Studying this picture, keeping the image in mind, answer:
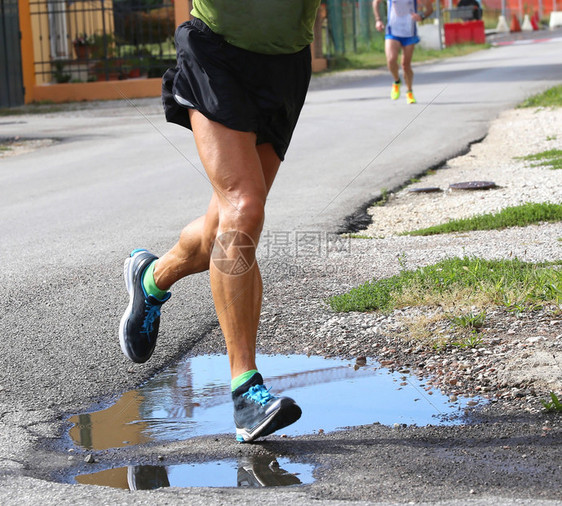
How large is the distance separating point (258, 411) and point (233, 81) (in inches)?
47.1

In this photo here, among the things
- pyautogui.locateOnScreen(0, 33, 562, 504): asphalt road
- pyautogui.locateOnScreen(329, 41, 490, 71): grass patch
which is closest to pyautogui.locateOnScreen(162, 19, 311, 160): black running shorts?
pyautogui.locateOnScreen(0, 33, 562, 504): asphalt road

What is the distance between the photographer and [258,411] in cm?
320

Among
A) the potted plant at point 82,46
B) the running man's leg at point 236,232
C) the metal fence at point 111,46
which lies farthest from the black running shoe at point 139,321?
the potted plant at point 82,46

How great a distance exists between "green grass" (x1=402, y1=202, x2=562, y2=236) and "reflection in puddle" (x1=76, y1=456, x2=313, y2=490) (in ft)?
12.5

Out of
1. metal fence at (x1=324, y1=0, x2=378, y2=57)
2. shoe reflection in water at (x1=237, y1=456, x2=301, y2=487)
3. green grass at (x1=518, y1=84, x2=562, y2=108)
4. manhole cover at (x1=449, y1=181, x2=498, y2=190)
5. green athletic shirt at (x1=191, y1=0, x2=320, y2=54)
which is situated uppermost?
metal fence at (x1=324, y1=0, x2=378, y2=57)

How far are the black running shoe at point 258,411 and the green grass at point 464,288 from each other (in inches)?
54.3

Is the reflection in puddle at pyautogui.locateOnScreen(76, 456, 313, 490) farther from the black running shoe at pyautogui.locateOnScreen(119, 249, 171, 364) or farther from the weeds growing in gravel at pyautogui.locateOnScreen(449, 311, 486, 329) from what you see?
the weeds growing in gravel at pyautogui.locateOnScreen(449, 311, 486, 329)

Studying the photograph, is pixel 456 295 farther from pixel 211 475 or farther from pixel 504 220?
pixel 504 220

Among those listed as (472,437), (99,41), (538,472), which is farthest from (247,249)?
(99,41)

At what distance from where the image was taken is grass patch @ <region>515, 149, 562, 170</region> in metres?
9.12

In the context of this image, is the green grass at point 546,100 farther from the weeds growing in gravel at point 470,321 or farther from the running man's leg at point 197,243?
the running man's leg at point 197,243

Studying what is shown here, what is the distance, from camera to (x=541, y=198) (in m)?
7.47

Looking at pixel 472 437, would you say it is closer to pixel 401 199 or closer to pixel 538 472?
pixel 538 472

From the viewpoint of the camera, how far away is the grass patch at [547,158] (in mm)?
9117
